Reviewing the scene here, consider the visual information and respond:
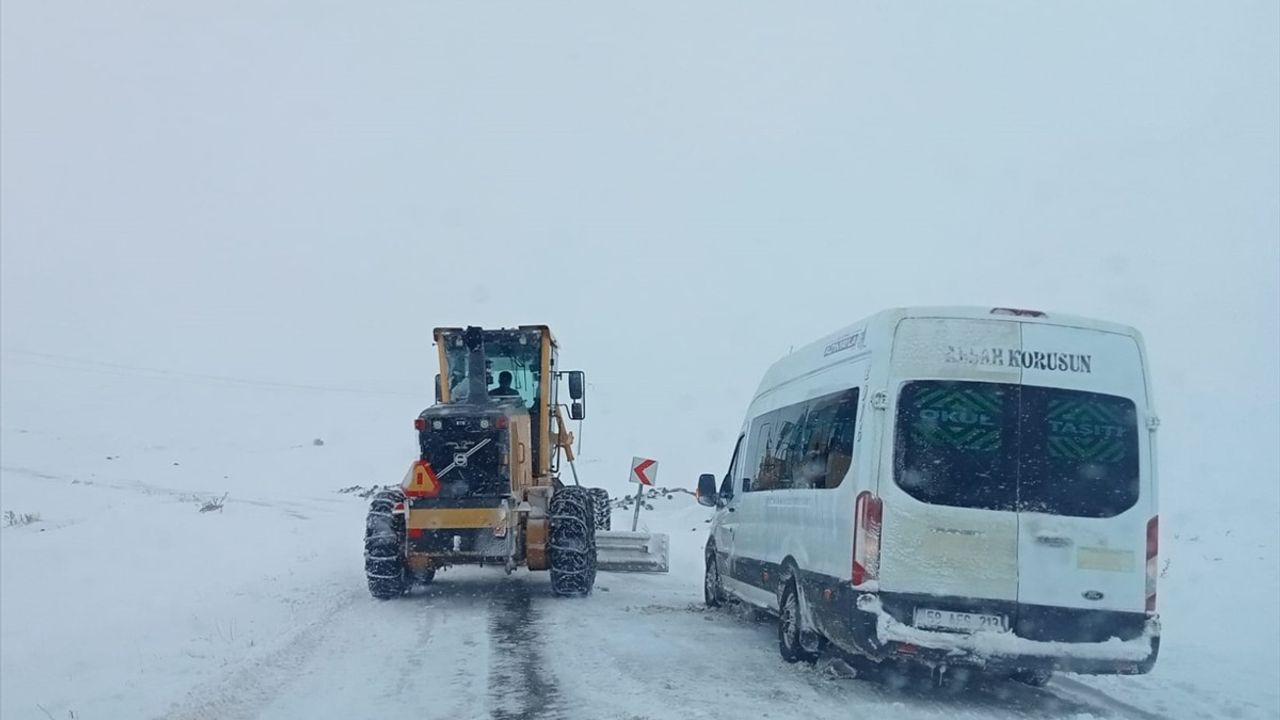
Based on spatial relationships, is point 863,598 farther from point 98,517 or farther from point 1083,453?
point 98,517

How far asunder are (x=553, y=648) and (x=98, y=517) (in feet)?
60.7

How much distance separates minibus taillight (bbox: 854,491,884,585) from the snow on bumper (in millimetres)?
228

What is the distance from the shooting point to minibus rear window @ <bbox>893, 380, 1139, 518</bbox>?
764 centimetres

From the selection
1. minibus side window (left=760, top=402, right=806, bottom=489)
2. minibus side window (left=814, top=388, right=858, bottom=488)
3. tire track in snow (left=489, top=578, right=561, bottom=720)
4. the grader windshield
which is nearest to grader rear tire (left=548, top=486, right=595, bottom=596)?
tire track in snow (left=489, top=578, right=561, bottom=720)

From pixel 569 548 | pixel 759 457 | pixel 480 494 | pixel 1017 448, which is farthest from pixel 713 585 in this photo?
pixel 1017 448

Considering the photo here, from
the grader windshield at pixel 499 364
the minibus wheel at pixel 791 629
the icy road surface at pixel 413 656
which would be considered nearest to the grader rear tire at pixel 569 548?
the icy road surface at pixel 413 656

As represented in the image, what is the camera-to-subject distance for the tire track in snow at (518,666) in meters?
7.32

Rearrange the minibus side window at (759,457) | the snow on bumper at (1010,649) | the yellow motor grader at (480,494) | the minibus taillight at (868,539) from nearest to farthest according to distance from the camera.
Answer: the snow on bumper at (1010,649), the minibus taillight at (868,539), the minibus side window at (759,457), the yellow motor grader at (480,494)

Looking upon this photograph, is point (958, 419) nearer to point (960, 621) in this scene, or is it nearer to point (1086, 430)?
point (1086, 430)

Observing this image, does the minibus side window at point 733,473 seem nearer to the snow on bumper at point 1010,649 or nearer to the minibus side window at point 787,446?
the minibus side window at point 787,446

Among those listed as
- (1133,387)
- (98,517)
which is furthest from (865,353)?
(98,517)

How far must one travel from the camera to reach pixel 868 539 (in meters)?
7.62

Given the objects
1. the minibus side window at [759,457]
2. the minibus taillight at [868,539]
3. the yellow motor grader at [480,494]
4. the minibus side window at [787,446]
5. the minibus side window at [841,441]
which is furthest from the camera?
the yellow motor grader at [480,494]

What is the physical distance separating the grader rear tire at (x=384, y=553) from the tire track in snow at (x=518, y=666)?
4.09 feet
